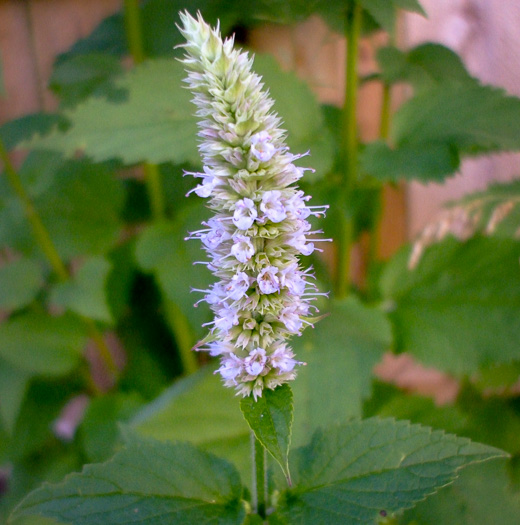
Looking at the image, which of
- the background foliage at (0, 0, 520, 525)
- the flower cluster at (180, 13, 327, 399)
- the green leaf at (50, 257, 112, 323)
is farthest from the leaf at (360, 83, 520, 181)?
the green leaf at (50, 257, 112, 323)

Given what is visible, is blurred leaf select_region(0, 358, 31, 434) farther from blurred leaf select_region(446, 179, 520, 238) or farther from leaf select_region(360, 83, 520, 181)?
blurred leaf select_region(446, 179, 520, 238)

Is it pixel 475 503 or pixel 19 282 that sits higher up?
pixel 19 282

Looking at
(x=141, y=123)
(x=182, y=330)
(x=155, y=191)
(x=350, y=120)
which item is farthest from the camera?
Answer: (x=182, y=330)

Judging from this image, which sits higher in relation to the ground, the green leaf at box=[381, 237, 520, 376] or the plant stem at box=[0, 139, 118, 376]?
the plant stem at box=[0, 139, 118, 376]

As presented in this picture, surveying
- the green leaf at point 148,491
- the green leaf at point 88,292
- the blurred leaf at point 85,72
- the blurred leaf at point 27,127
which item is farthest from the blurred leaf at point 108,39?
the green leaf at point 148,491

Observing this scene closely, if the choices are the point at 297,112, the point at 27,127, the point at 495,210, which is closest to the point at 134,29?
the point at 27,127

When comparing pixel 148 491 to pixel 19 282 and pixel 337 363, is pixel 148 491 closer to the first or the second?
pixel 337 363

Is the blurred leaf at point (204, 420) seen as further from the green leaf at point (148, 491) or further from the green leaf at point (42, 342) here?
the green leaf at point (148, 491)
